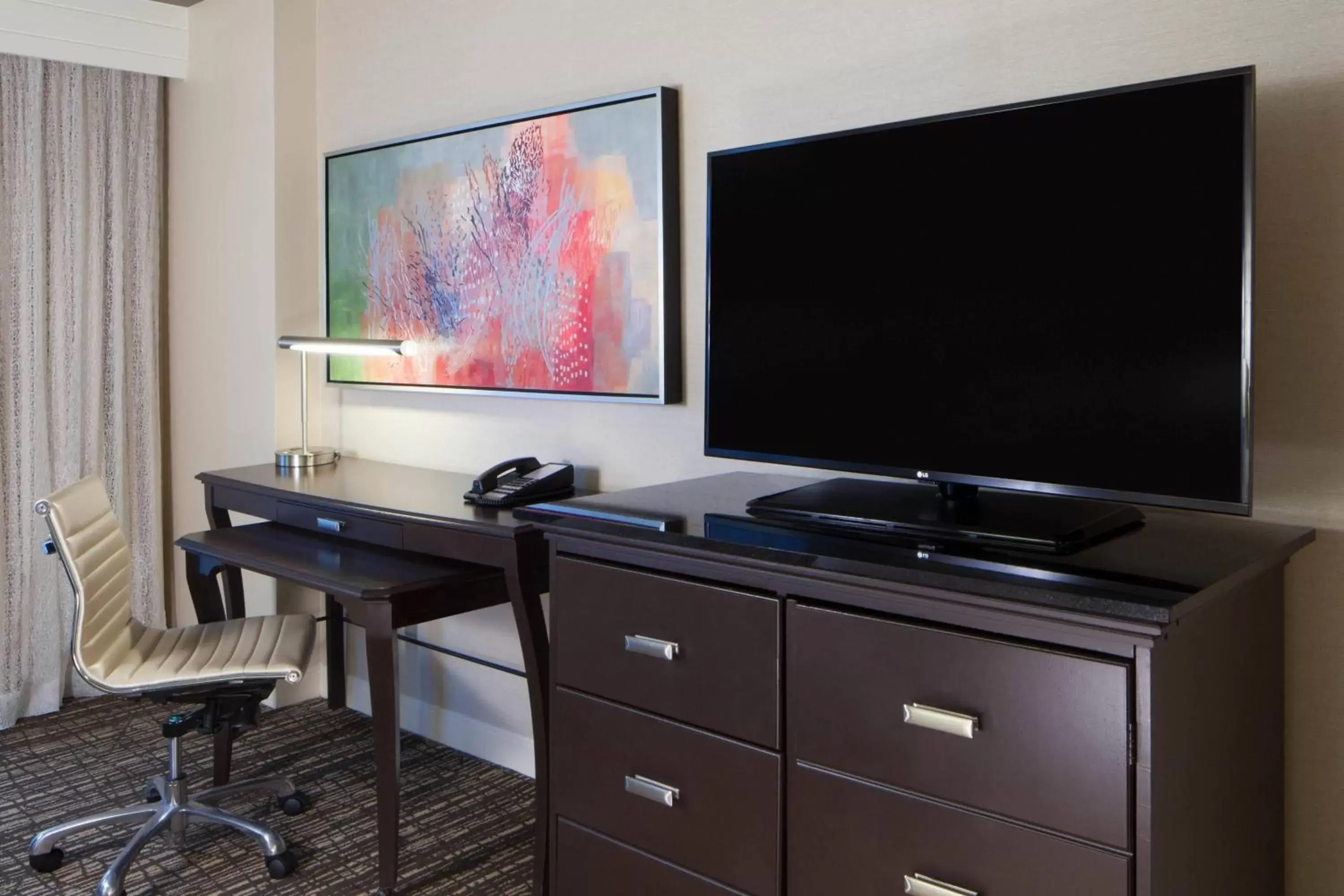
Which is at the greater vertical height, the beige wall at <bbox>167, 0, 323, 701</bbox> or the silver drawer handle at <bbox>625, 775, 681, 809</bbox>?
the beige wall at <bbox>167, 0, 323, 701</bbox>

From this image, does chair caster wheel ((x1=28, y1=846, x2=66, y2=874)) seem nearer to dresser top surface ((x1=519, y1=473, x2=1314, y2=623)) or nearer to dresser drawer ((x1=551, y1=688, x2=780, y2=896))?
dresser drawer ((x1=551, y1=688, x2=780, y2=896))

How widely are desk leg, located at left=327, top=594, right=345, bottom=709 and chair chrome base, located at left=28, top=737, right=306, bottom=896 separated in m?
0.82

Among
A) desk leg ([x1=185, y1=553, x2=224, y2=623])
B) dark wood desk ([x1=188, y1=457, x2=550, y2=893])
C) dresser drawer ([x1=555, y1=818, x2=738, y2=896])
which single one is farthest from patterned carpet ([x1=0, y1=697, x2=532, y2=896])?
dresser drawer ([x1=555, y1=818, x2=738, y2=896])

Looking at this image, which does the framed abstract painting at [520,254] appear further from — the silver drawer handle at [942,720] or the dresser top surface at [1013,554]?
the silver drawer handle at [942,720]

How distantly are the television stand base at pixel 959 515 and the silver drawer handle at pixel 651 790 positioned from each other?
47cm

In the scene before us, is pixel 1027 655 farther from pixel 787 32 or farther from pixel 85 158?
pixel 85 158

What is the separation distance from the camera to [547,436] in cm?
279

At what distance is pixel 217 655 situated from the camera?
2461mm

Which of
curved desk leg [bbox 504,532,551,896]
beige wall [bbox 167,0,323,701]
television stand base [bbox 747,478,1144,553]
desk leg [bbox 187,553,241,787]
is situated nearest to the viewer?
television stand base [bbox 747,478,1144,553]

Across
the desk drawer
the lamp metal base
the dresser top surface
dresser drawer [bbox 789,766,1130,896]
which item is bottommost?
dresser drawer [bbox 789,766,1130,896]

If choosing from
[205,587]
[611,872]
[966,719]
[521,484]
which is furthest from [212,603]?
[966,719]

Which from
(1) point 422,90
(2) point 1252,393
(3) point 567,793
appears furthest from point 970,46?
(1) point 422,90

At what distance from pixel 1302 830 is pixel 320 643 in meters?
2.89

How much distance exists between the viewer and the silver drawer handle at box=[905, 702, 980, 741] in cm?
132
